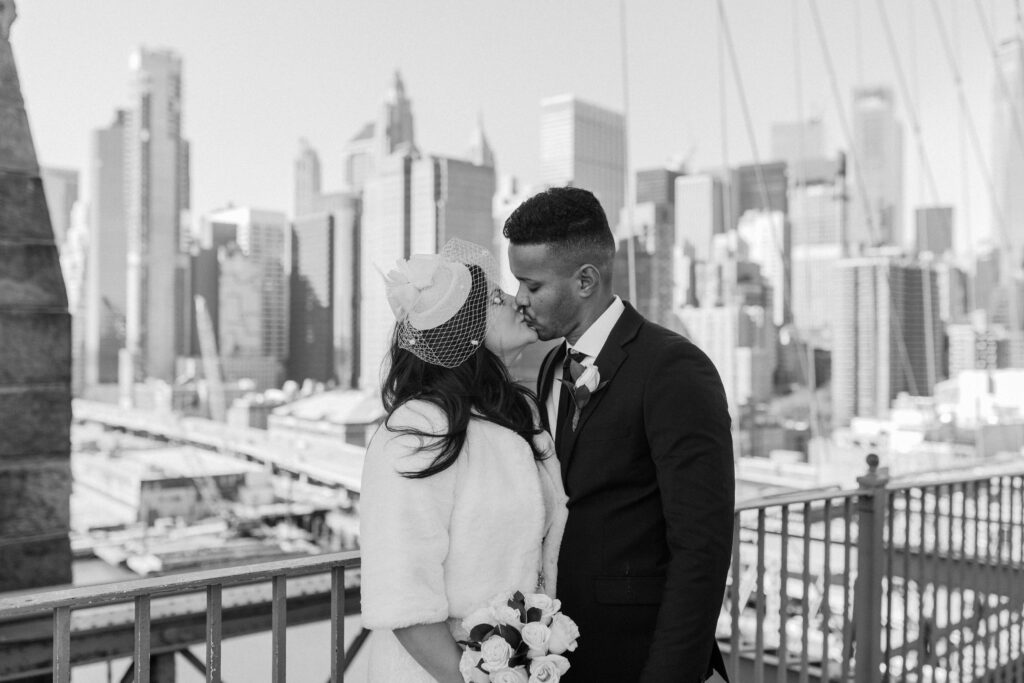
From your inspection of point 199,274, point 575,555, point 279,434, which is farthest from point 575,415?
point 199,274

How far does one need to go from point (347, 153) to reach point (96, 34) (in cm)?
1207

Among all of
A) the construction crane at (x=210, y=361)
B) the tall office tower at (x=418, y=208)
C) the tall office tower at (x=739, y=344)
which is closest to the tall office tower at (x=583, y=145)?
the tall office tower at (x=418, y=208)

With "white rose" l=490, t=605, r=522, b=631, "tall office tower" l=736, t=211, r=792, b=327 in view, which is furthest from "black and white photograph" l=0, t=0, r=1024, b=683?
"tall office tower" l=736, t=211, r=792, b=327

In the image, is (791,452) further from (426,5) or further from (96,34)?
(96,34)

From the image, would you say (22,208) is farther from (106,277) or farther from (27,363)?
(106,277)

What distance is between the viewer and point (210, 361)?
40031mm

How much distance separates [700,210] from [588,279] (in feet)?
117

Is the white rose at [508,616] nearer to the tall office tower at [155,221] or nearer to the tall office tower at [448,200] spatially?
the tall office tower at [448,200]

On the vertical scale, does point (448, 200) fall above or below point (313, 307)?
above

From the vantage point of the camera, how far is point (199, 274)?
124 feet

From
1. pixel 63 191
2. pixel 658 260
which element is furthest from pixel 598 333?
pixel 63 191

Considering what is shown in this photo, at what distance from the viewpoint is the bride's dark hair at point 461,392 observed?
1.17 m

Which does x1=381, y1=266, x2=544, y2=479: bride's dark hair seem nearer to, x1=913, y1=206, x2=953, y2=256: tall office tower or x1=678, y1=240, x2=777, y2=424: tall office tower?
x1=678, y1=240, x2=777, y2=424: tall office tower

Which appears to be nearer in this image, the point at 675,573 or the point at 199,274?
the point at 675,573
